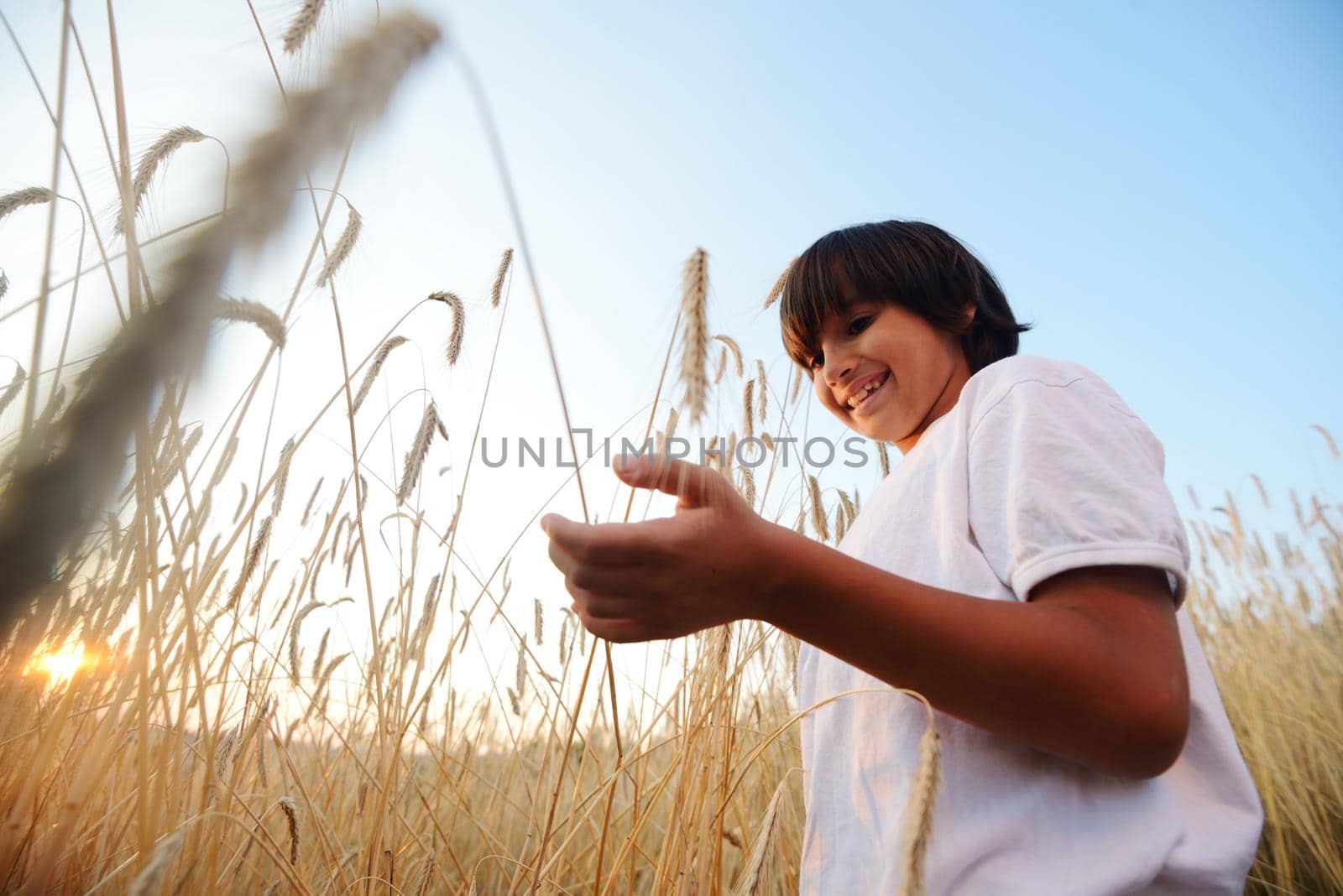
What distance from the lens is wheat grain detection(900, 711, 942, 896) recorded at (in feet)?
1.96

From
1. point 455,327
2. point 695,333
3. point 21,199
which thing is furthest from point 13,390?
point 695,333

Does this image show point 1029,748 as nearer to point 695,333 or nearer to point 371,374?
point 695,333

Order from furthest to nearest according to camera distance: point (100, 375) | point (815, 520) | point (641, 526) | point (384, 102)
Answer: point (815, 520), point (384, 102), point (641, 526), point (100, 375)

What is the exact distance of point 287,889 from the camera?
125 cm

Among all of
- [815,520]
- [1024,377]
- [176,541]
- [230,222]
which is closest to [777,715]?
[815,520]

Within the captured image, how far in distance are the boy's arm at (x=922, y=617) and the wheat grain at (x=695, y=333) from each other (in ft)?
0.61

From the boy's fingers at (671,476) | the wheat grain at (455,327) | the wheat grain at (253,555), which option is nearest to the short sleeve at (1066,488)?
the boy's fingers at (671,476)

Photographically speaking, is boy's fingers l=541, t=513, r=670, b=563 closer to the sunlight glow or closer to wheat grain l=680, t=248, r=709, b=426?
wheat grain l=680, t=248, r=709, b=426

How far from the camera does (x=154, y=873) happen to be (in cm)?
66

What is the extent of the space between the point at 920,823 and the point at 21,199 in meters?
2.08

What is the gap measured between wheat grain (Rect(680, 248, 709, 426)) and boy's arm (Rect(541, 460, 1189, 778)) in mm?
185

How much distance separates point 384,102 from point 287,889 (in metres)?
1.34

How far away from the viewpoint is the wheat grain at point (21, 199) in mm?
1465

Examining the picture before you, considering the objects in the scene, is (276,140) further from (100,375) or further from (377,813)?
(377,813)
